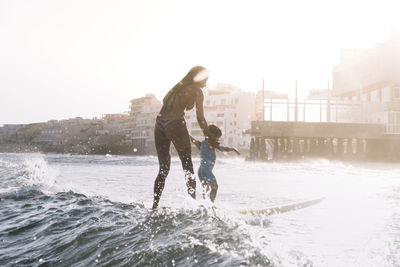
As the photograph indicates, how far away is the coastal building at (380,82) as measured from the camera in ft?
144

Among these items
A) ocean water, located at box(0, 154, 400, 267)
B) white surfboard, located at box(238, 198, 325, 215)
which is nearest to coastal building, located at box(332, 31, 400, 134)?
white surfboard, located at box(238, 198, 325, 215)

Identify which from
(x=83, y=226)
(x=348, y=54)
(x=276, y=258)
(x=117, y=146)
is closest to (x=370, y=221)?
(x=276, y=258)

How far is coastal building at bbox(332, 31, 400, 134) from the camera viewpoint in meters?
44.0

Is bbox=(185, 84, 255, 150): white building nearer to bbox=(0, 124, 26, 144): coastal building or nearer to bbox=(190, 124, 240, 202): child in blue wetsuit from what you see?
bbox=(190, 124, 240, 202): child in blue wetsuit

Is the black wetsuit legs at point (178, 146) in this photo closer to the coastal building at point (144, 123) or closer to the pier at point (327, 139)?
the pier at point (327, 139)

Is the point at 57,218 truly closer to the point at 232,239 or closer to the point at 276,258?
the point at 232,239

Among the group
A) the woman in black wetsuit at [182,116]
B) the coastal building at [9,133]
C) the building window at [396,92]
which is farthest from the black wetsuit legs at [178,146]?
the coastal building at [9,133]

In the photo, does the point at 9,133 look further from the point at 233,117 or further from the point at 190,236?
the point at 190,236

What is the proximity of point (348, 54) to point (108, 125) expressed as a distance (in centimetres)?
9871

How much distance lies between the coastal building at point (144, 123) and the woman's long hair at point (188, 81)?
294 ft

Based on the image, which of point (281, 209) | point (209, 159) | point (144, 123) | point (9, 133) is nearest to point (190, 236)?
point (209, 159)

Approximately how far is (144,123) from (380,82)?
233 ft

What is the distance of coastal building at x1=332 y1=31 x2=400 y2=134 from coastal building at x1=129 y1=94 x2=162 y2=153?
178 ft

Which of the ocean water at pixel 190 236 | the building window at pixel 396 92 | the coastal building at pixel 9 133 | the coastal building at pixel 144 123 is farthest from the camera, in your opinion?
the coastal building at pixel 9 133
